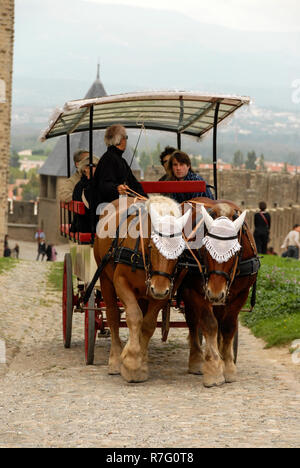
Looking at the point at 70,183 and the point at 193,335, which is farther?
the point at 70,183

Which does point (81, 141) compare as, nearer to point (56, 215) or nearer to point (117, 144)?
point (56, 215)

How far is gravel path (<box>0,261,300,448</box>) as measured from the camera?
274 inches

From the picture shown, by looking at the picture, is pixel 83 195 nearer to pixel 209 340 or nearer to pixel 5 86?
pixel 209 340

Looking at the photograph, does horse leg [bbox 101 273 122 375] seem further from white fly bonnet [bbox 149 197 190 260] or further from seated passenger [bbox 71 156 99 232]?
white fly bonnet [bbox 149 197 190 260]

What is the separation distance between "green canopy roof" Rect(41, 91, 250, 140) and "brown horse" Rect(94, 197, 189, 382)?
1.25 metres

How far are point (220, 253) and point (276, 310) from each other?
6495 mm

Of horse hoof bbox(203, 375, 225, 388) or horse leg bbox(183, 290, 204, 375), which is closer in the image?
horse hoof bbox(203, 375, 225, 388)

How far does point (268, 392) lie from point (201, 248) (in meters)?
1.47

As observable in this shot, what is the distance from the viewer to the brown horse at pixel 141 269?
8.77m

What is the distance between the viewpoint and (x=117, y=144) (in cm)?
1052

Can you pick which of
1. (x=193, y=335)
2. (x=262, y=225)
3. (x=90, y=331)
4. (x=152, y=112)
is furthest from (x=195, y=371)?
(x=262, y=225)

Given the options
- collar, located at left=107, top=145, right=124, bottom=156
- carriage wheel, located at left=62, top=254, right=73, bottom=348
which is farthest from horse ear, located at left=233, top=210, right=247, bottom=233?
carriage wheel, located at left=62, top=254, right=73, bottom=348

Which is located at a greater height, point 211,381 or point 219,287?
point 219,287

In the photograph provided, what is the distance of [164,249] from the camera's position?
8781 mm
